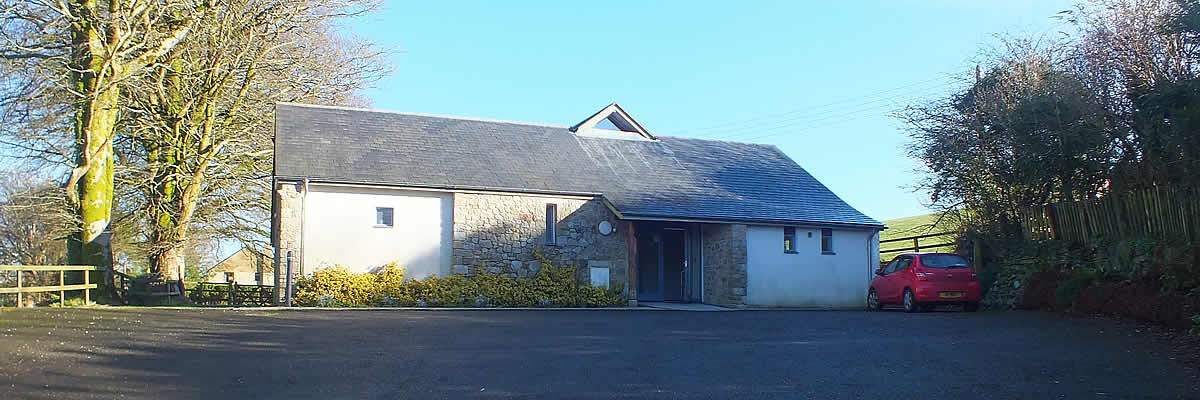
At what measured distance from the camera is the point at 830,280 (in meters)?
23.2

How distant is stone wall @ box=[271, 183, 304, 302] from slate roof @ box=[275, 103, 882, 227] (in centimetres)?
40

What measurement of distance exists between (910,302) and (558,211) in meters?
8.13

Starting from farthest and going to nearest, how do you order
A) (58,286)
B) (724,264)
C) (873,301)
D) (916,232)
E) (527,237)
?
(916,232)
(724,264)
(527,237)
(873,301)
(58,286)

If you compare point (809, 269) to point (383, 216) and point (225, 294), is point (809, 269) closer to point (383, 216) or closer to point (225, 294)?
point (383, 216)

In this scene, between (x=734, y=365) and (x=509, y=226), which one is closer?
(x=734, y=365)

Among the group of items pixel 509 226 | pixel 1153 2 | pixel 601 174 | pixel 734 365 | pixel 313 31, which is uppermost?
pixel 313 31

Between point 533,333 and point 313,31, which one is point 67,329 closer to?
point 533,333

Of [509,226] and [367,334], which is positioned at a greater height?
[509,226]

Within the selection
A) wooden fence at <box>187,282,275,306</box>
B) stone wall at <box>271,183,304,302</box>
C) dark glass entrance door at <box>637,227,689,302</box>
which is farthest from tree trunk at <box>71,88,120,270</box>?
dark glass entrance door at <box>637,227,689,302</box>

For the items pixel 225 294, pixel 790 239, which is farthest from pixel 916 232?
pixel 225 294

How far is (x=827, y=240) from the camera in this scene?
77.1 feet

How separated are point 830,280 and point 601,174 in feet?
21.2

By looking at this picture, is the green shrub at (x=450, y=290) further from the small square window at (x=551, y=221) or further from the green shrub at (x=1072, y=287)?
the green shrub at (x=1072, y=287)

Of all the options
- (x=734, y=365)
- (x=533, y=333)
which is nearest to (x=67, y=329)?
(x=533, y=333)
